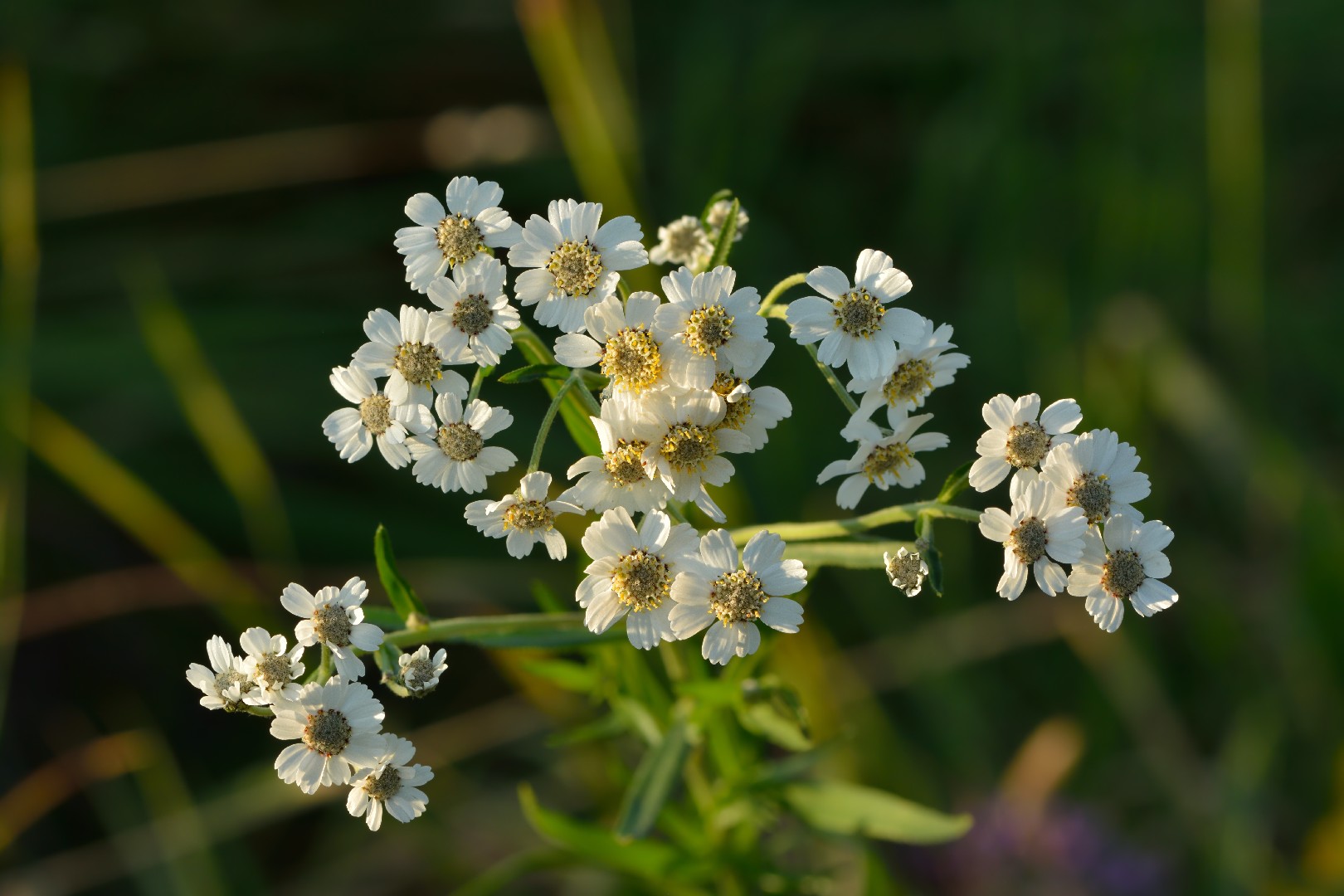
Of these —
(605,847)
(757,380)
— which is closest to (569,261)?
(605,847)

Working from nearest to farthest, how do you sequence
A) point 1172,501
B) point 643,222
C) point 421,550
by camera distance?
point 643,222
point 421,550
point 1172,501

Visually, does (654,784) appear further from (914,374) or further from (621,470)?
(914,374)

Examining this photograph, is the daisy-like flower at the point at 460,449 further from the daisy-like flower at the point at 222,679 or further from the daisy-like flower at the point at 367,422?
the daisy-like flower at the point at 222,679

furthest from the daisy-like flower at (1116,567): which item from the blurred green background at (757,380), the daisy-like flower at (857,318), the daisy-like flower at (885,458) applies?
the blurred green background at (757,380)

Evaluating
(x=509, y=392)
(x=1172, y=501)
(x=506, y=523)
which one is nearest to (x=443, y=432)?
(x=506, y=523)

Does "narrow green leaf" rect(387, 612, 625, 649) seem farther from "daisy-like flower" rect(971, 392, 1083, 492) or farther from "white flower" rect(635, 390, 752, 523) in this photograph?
"daisy-like flower" rect(971, 392, 1083, 492)

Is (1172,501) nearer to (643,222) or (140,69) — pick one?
(643,222)

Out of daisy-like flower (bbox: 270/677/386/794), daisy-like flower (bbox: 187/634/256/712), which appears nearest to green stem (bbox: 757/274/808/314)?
daisy-like flower (bbox: 270/677/386/794)
